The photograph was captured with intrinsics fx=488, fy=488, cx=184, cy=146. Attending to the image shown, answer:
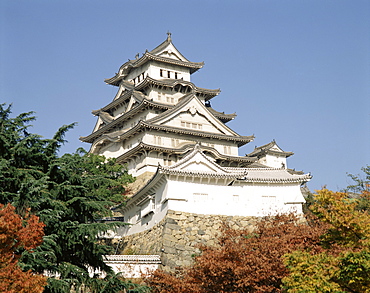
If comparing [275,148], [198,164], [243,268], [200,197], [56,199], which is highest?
[275,148]

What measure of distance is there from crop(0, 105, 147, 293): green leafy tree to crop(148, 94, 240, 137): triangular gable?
22.1 metres

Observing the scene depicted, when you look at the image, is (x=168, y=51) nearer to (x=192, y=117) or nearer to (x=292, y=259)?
(x=192, y=117)

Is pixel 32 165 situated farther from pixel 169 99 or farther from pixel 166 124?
pixel 169 99

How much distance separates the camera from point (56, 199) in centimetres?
1731

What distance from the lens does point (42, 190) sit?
16391 mm

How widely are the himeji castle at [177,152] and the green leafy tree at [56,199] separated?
1.91 metres

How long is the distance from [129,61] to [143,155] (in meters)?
14.4

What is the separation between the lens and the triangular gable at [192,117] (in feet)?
133

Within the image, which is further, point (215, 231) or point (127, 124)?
point (127, 124)

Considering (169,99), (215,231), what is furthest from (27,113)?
(169,99)

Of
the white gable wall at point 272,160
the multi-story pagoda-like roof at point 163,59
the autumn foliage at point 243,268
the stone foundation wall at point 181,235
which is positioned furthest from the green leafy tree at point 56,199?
the white gable wall at point 272,160

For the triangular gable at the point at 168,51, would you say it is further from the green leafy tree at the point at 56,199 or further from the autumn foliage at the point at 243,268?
the green leafy tree at the point at 56,199

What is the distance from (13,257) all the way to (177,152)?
25473 mm

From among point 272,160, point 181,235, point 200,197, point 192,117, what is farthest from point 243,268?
point 272,160
